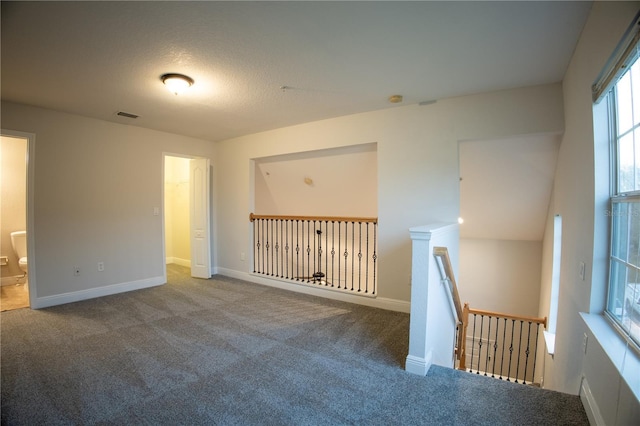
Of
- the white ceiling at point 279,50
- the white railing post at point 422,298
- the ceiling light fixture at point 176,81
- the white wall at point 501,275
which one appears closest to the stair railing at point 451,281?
the white railing post at point 422,298

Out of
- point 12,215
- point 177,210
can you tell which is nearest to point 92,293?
point 12,215

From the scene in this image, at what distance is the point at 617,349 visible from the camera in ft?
4.68

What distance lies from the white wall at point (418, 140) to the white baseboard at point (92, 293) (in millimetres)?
3146

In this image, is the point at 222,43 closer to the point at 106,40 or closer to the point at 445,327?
the point at 106,40

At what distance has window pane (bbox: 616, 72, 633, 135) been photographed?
149 cm

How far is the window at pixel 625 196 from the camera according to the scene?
1396 mm

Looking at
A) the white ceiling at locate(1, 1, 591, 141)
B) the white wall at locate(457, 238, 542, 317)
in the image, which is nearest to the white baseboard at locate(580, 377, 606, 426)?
the white ceiling at locate(1, 1, 591, 141)

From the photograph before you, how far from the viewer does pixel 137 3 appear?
1722mm

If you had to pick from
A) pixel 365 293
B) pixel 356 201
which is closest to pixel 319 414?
pixel 365 293

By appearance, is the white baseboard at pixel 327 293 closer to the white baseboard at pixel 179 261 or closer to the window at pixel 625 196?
the white baseboard at pixel 179 261

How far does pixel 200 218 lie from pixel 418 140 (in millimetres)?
3943

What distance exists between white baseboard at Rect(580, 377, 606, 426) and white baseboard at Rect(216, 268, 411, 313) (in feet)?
5.96

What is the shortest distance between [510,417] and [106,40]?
12.3 ft

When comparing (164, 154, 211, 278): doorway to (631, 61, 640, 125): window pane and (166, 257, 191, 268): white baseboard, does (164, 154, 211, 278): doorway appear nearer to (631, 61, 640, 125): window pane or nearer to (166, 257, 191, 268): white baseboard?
(166, 257, 191, 268): white baseboard
